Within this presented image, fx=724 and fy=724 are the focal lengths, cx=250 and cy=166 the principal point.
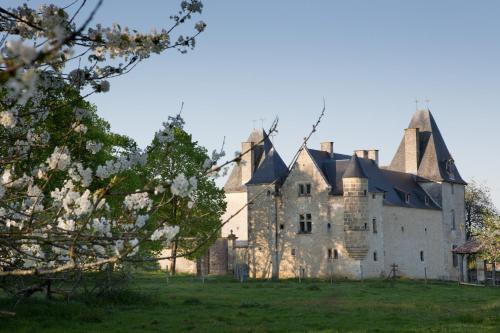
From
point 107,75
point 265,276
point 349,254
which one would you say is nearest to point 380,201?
point 349,254

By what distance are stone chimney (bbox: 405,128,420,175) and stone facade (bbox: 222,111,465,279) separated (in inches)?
3.4

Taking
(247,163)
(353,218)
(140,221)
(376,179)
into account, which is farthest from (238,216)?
(140,221)

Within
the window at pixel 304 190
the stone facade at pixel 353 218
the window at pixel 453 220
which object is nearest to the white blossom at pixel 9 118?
the stone facade at pixel 353 218

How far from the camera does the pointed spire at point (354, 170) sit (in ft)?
167

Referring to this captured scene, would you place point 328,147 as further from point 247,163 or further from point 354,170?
point 247,163

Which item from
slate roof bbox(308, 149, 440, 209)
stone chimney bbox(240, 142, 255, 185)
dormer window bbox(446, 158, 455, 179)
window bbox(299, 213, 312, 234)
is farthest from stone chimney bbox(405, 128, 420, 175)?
stone chimney bbox(240, 142, 255, 185)

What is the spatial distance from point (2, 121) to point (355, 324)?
1614 cm

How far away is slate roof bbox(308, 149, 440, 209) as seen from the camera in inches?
2051

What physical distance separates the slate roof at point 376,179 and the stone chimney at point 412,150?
3.18 feet

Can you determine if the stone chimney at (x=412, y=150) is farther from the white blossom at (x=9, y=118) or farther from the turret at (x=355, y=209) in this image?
the white blossom at (x=9, y=118)

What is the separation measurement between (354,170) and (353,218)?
11.2ft

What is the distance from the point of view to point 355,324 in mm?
20984

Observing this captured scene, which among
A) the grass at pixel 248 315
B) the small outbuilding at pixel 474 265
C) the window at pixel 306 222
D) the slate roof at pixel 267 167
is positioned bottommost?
the grass at pixel 248 315

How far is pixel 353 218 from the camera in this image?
51.2 m
